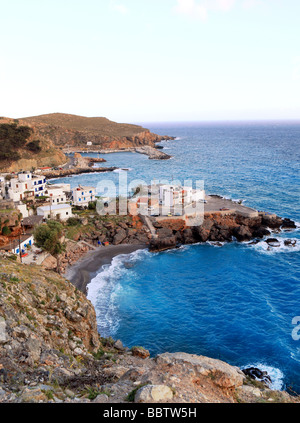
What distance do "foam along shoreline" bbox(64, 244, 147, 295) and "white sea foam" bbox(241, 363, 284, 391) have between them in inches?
621

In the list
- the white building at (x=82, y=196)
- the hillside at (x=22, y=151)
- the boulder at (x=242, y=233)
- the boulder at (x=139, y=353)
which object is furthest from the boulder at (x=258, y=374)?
the hillside at (x=22, y=151)

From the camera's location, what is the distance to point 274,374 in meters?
20.8

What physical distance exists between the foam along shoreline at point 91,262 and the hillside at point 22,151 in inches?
2136

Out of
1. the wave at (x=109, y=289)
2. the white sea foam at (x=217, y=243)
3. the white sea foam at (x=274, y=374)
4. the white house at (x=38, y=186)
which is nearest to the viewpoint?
the white sea foam at (x=274, y=374)

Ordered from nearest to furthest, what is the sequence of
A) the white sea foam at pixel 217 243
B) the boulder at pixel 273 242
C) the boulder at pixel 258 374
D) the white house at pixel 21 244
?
1. the boulder at pixel 258 374
2. the white house at pixel 21 244
3. the boulder at pixel 273 242
4. the white sea foam at pixel 217 243

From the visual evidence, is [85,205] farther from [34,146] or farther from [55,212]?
[34,146]

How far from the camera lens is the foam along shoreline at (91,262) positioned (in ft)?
106

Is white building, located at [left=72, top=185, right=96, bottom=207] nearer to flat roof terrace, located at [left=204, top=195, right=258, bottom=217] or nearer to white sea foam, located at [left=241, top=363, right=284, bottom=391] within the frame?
flat roof terrace, located at [left=204, top=195, right=258, bottom=217]

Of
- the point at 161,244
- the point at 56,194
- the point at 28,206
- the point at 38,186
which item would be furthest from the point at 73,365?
the point at 38,186

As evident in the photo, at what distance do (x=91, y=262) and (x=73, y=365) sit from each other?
74.1 feet

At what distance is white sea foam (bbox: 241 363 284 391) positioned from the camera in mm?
19594

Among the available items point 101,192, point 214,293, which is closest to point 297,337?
point 214,293

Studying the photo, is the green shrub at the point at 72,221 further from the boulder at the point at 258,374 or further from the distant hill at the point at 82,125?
the distant hill at the point at 82,125
